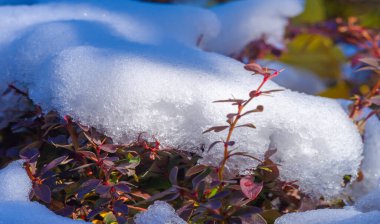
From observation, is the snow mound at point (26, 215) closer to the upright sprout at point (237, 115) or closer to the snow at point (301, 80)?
the upright sprout at point (237, 115)

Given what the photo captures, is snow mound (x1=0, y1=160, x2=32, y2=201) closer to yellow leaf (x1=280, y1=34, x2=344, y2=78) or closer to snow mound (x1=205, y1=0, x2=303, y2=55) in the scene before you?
snow mound (x1=205, y1=0, x2=303, y2=55)

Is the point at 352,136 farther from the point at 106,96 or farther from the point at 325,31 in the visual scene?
the point at 325,31

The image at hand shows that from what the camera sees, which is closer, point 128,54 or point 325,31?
point 128,54

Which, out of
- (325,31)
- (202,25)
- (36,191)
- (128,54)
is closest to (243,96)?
(128,54)

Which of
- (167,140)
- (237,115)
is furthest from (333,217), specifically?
(167,140)

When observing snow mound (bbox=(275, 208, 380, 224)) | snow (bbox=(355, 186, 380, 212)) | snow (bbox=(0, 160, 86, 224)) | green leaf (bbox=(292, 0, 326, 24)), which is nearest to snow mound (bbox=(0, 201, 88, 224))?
snow (bbox=(0, 160, 86, 224))

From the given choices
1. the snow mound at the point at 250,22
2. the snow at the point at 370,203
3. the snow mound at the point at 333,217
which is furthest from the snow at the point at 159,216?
the snow mound at the point at 250,22

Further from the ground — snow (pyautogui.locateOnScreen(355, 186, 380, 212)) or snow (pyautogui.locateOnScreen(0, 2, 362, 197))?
snow (pyautogui.locateOnScreen(0, 2, 362, 197))
